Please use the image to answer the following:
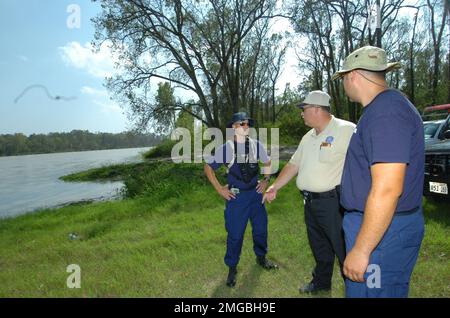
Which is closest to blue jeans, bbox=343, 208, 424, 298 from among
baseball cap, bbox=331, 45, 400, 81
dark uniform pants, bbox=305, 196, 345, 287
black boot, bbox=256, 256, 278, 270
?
baseball cap, bbox=331, 45, 400, 81

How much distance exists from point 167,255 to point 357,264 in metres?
3.98

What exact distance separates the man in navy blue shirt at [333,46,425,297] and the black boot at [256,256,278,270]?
248 cm

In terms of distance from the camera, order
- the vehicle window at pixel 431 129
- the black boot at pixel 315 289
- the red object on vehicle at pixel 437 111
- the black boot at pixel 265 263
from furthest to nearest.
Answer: the red object on vehicle at pixel 437 111 < the vehicle window at pixel 431 129 < the black boot at pixel 265 263 < the black boot at pixel 315 289

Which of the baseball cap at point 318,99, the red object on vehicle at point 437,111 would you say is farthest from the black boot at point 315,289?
the red object on vehicle at point 437,111

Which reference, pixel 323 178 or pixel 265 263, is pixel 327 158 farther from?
pixel 265 263

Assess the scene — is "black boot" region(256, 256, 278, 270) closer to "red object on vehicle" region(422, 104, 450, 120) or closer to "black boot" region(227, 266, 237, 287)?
"black boot" region(227, 266, 237, 287)

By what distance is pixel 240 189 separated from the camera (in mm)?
4391

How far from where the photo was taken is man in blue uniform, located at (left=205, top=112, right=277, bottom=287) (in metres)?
4.31

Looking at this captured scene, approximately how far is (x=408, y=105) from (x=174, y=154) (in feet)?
95.7

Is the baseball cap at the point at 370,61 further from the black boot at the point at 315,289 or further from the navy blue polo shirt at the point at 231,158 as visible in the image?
the black boot at the point at 315,289

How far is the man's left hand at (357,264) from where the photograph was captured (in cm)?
188

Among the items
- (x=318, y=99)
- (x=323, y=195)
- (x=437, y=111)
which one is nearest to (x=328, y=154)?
(x=323, y=195)
